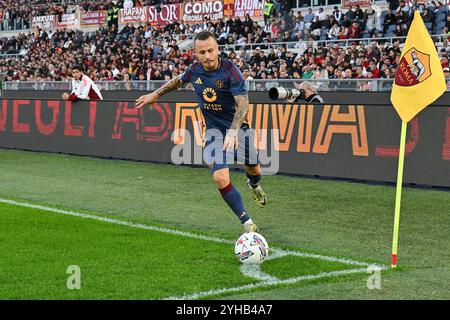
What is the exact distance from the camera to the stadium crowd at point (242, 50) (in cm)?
1909

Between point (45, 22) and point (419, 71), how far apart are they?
3435 cm

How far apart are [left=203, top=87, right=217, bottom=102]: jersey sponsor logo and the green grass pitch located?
1.49 m

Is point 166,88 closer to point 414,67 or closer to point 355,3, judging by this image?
point 414,67

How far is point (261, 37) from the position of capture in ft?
81.6

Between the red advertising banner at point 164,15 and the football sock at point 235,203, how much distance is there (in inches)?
939

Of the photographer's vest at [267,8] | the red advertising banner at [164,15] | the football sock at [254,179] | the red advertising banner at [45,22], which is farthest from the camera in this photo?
the red advertising banner at [45,22]

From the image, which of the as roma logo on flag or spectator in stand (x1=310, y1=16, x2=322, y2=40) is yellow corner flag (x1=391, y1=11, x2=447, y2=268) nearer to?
the as roma logo on flag

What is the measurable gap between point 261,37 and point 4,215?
54.8 feet

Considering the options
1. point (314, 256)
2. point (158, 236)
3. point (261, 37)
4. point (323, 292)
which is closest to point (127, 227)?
point (158, 236)

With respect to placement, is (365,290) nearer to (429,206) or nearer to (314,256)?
(314,256)

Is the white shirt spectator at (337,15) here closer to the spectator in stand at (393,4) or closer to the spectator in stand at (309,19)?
the spectator in stand at (309,19)

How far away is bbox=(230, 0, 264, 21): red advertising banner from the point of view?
88.6 feet

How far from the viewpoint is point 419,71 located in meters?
6.53

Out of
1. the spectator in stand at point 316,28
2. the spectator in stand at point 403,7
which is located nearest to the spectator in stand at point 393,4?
the spectator in stand at point 403,7
